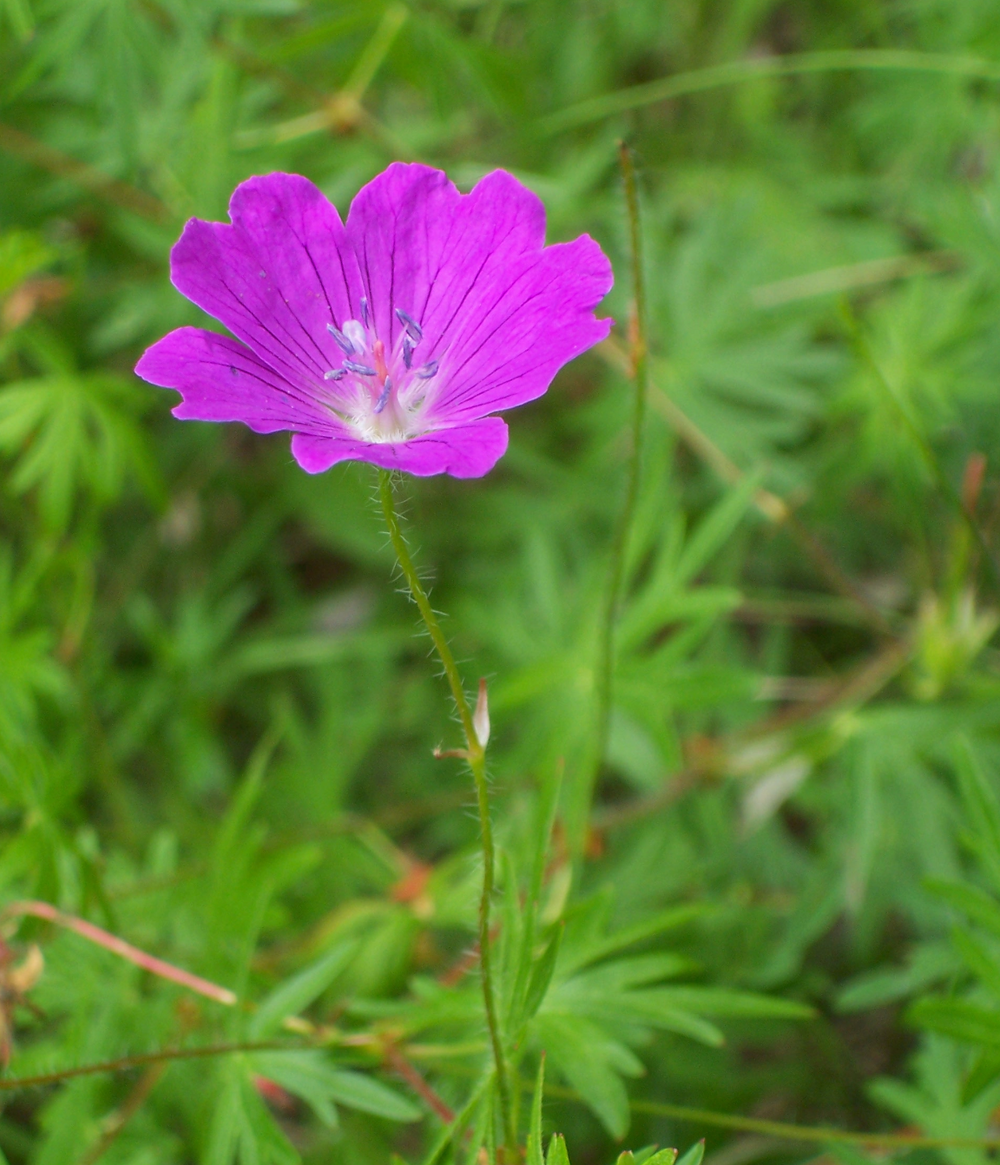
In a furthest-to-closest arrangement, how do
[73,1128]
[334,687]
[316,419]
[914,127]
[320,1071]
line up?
[914,127], [334,687], [73,1128], [320,1071], [316,419]

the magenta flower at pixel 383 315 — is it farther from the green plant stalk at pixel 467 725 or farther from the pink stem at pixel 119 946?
the pink stem at pixel 119 946

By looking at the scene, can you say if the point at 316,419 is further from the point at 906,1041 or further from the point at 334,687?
the point at 906,1041

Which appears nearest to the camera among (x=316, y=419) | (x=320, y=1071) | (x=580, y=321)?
(x=580, y=321)

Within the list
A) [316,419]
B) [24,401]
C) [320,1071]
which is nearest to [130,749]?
[24,401]

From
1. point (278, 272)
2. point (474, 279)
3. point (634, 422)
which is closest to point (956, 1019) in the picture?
point (634, 422)

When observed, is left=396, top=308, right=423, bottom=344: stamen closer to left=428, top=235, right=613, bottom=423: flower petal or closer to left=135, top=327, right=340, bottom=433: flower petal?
left=428, top=235, right=613, bottom=423: flower petal

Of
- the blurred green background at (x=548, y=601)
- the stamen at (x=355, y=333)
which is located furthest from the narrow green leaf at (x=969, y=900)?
the stamen at (x=355, y=333)

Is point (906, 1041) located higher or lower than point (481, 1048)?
lower
